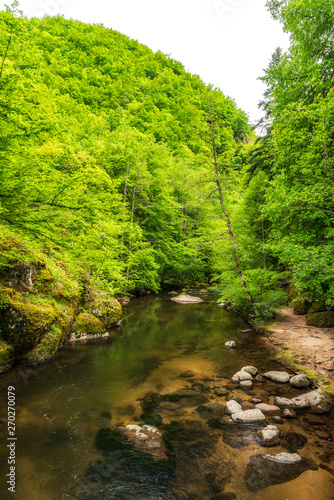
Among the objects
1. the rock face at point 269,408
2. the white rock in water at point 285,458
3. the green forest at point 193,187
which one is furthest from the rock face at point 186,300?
the white rock in water at point 285,458

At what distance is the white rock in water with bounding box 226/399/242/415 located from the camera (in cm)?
537

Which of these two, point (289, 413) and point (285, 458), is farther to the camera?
point (289, 413)

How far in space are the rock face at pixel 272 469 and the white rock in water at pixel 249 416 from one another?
0.97m

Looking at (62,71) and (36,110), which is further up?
(62,71)

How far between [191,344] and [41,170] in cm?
833

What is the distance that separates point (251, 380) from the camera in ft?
22.4

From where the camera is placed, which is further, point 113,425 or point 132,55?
point 132,55

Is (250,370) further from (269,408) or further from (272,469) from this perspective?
(272,469)

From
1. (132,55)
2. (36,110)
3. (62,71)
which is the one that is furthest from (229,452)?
(132,55)

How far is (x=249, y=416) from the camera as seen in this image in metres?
5.11

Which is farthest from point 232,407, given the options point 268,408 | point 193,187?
point 193,187

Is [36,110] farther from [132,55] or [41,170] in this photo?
[132,55]

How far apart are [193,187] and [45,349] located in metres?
12.6

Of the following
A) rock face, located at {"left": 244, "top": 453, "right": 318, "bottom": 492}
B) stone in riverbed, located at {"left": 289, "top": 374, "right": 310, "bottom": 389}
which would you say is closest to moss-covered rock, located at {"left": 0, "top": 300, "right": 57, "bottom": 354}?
rock face, located at {"left": 244, "top": 453, "right": 318, "bottom": 492}
